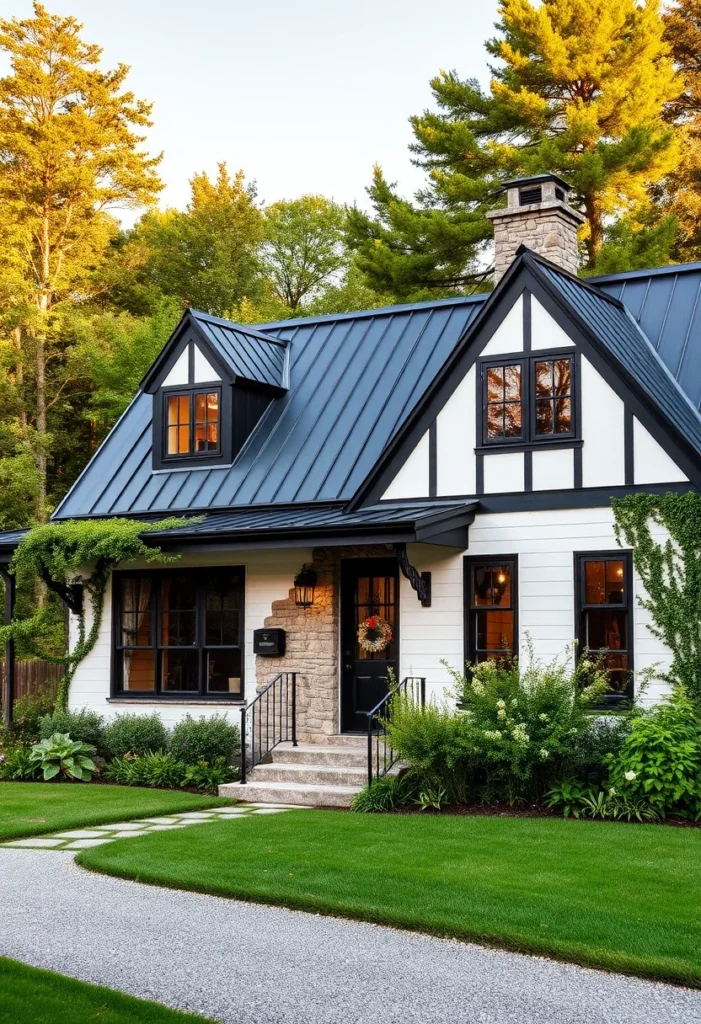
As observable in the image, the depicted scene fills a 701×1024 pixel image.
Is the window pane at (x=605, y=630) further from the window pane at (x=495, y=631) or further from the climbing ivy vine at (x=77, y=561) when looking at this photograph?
the climbing ivy vine at (x=77, y=561)

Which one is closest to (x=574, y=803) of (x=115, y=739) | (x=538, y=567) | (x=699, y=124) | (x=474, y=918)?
(x=538, y=567)

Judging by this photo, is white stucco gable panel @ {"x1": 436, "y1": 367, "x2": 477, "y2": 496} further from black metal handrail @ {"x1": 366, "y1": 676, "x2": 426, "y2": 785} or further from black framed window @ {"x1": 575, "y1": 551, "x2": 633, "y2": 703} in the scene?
black metal handrail @ {"x1": 366, "y1": 676, "x2": 426, "y2": 785}

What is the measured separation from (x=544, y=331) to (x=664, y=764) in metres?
5.31

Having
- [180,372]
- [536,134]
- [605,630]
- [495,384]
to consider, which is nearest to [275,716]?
[605,630]

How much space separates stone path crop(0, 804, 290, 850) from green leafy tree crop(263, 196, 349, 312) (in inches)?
1341

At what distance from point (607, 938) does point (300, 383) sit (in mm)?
11937

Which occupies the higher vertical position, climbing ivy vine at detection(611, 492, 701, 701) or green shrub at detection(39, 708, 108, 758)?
climbing ivy vine at detection(611, 492, 701, 701)

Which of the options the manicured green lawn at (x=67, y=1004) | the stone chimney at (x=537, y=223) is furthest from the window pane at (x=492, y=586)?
the manicured green lawn at (x=67, y=1004)

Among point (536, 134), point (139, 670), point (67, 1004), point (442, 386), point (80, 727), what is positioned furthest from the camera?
point (536, 134)

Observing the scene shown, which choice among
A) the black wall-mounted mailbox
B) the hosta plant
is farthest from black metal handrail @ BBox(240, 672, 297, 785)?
the hosta plant

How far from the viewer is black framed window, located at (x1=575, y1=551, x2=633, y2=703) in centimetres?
1285

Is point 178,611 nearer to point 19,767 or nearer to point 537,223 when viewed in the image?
point 19,767

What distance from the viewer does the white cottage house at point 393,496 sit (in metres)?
13.1

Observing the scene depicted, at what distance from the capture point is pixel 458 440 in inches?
557
